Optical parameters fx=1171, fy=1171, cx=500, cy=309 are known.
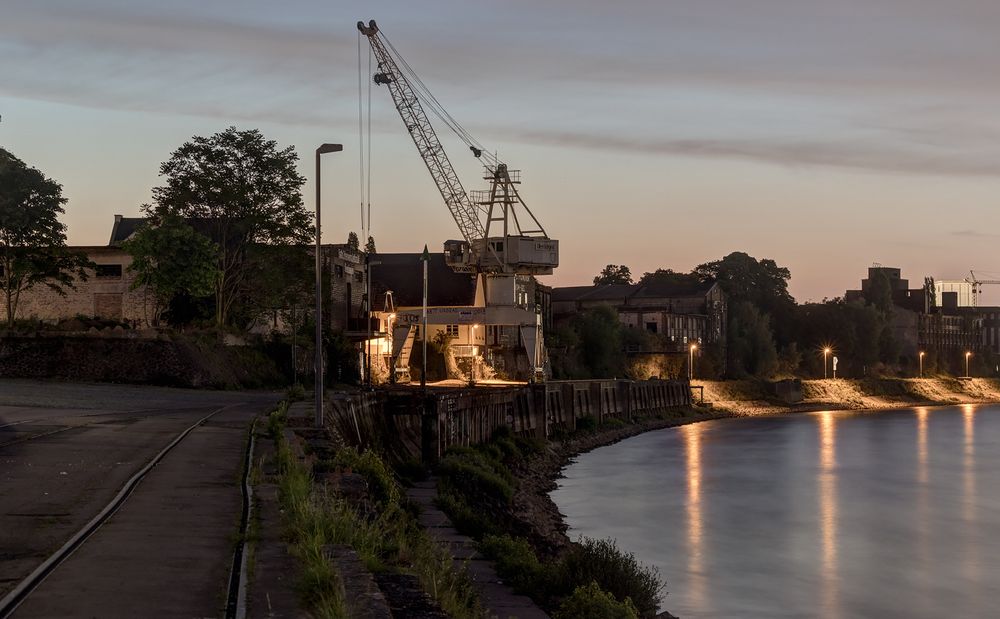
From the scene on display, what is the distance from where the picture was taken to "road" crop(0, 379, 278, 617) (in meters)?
13.5

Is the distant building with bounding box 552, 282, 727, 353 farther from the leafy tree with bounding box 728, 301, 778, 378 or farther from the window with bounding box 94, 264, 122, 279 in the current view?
the window with bounding box 94, 264, 122, 279

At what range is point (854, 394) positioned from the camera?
153500mm

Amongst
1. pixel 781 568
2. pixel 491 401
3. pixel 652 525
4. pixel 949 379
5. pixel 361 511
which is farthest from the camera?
pixel 949 379

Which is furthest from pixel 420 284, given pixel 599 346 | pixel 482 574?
pixel 482 574

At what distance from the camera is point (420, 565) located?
1917 cm

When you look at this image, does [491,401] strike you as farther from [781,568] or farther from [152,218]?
[781,568]

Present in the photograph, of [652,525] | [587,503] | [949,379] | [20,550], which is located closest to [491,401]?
[587,503]

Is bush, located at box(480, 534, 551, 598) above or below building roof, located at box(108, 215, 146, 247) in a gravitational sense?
below

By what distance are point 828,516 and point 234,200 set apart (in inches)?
1618

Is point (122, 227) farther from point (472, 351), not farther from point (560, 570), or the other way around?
point (560, 570)

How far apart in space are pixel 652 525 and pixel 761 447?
41002 millimetres

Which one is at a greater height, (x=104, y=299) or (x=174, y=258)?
(x=174, y=258)

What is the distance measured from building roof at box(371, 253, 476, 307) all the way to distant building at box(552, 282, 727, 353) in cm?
3848

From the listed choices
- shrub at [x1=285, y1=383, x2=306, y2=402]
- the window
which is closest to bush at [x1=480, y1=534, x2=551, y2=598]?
shrub at [x1=285, y1=383, x2=306, y2=402]
